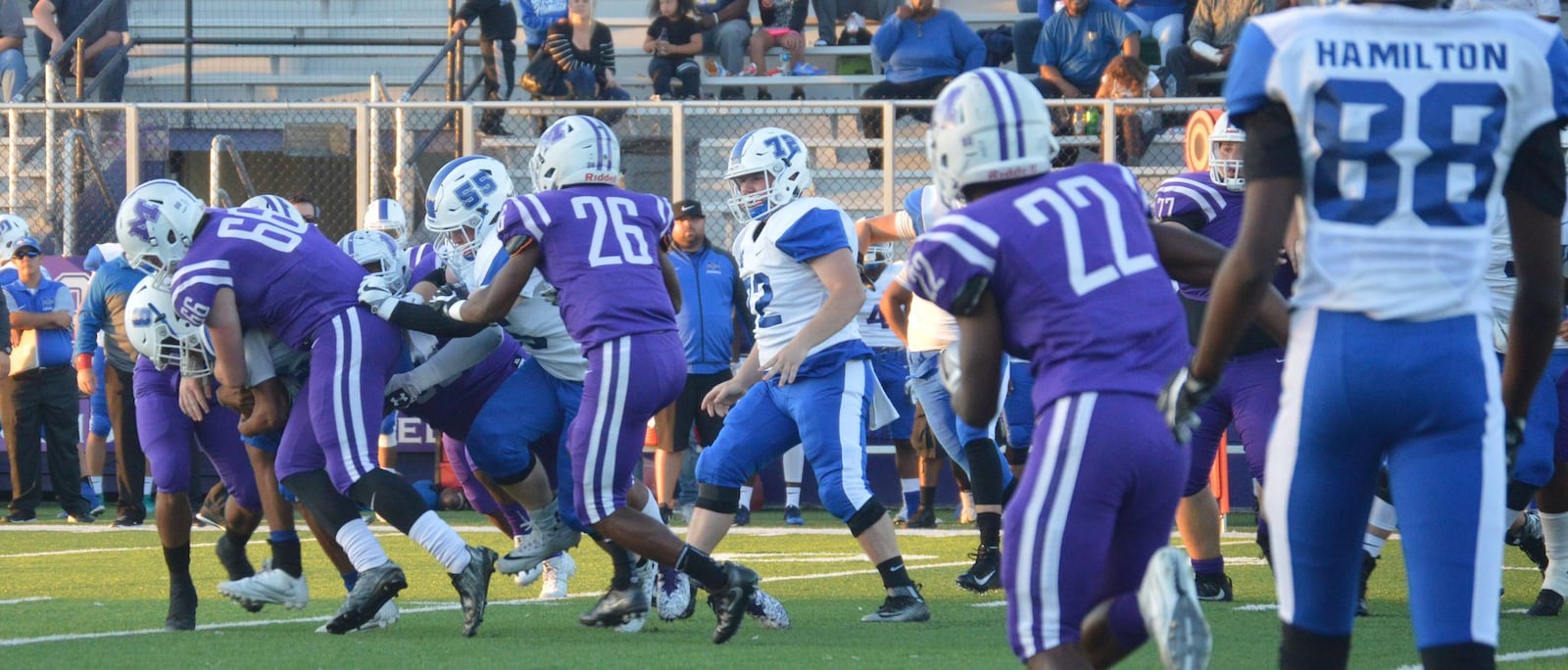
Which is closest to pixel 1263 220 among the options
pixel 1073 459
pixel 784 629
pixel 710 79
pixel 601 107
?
pixel 1073 459

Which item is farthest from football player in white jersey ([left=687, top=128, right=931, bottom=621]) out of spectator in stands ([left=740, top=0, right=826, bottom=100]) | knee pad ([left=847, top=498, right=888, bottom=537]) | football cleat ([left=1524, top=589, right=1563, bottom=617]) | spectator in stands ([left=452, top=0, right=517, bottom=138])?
spectator in stands ([left=740, top=0, right=826, bottom=100])

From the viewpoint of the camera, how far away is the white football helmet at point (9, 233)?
12.2 metres

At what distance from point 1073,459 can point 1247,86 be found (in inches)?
29.1

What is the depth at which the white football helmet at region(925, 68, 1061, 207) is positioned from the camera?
3.51 m

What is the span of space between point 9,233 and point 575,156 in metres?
7.53

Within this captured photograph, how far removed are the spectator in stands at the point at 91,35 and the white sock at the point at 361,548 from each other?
10.0m

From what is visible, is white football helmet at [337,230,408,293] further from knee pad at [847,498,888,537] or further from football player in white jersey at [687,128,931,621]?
knee pad at [847,498,888,537]

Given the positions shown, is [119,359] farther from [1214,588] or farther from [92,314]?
[1214,588]

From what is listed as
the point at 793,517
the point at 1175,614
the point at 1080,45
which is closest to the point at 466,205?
the point at 1175,614

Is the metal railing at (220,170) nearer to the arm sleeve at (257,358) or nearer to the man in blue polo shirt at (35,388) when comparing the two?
the man in blue polo shirt at (35,388)

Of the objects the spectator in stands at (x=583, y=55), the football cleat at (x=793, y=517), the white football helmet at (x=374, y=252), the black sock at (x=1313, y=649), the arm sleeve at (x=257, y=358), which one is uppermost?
the spectator in stands at (x=583, y=55)

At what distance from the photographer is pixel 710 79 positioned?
48.7 feet

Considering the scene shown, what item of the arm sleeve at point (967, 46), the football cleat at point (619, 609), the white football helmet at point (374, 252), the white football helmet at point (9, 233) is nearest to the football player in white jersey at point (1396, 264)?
the football cleat at point (619, 609)

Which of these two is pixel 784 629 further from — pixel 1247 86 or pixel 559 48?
pixel 559 48
